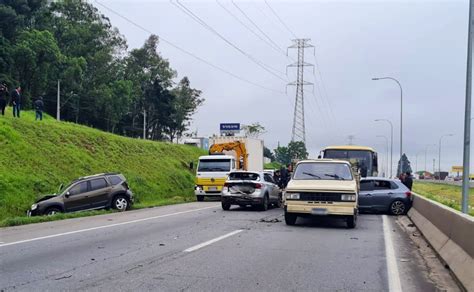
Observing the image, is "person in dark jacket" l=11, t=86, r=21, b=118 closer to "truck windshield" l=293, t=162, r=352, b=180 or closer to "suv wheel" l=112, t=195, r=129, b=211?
"suv wheel" l=112, t=195, r=129, b=211

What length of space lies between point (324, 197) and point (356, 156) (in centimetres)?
1005

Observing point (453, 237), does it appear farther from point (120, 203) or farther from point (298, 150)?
point (298, 150)

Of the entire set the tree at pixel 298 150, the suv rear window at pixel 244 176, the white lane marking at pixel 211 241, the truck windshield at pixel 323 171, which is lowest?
the white lane marking at pixel 211 241

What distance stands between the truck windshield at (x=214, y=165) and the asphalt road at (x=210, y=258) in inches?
467

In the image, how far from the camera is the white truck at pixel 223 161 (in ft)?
86.0

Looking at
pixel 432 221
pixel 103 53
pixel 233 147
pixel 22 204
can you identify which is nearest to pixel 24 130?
pixel 22 204

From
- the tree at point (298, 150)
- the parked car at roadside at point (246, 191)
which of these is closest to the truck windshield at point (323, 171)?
A: the parked car at roadside at point (246, 191)

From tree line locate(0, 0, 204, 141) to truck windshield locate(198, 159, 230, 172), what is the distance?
33595mm

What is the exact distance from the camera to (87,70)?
6831cm

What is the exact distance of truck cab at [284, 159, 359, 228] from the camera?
13.5m

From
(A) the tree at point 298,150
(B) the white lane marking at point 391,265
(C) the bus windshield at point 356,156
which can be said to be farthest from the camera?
(A) the tree at point 298,150

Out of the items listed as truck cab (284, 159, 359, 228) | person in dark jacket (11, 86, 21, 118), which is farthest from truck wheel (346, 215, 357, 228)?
person in dark jacket (11, 86, 21, 118)

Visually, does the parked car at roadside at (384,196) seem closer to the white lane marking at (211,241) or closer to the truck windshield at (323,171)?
the truck windshield at (323,171)

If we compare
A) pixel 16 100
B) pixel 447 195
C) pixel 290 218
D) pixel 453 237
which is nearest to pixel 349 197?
pixel 290 218
